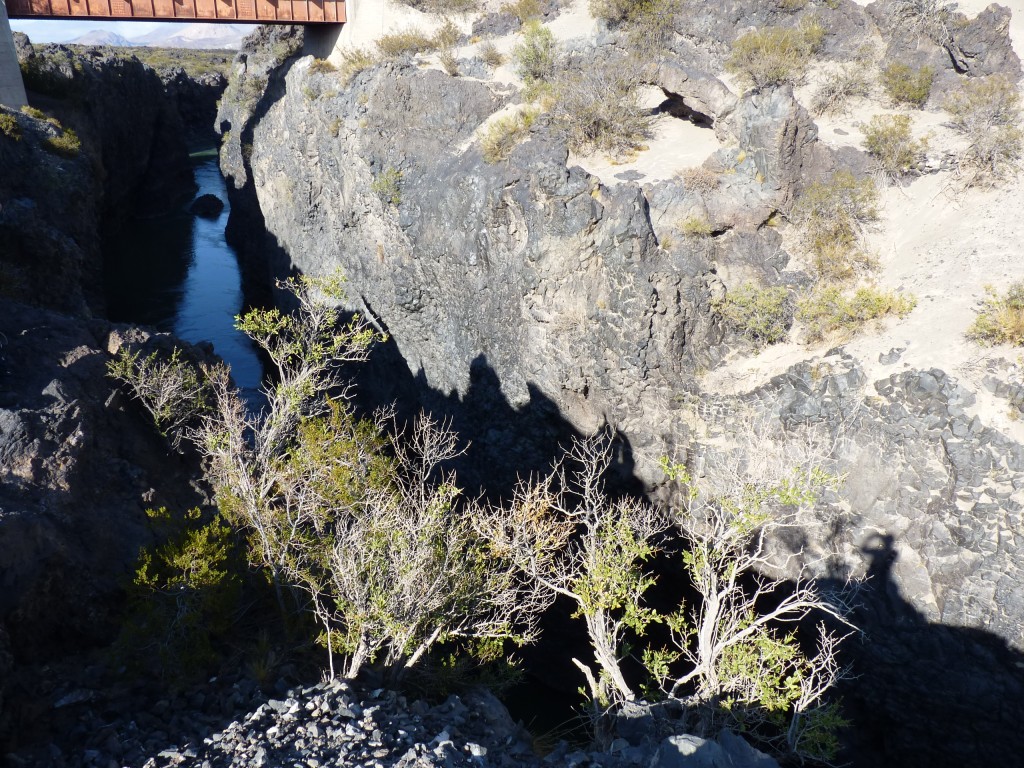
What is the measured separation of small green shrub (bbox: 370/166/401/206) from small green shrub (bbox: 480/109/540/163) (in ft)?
9.72

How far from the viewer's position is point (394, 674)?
418 inches

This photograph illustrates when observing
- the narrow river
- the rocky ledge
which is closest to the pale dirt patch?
the rocky ledge

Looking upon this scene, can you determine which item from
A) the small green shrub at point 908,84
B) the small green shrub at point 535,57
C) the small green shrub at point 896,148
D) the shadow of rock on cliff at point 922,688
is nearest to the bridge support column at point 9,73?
the small green shrub at point 535,57

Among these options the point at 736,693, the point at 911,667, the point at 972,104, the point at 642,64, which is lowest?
Answer: the point at 911,667

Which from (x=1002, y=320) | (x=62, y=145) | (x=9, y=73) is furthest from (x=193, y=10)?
(x=1002, y=320)

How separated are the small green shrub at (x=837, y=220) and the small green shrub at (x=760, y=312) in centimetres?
130

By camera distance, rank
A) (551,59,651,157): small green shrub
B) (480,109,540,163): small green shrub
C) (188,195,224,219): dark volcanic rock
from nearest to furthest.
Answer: (480,109,540,163): small green shrub → (551,59,651,157): small green shrub → (188,195,224,219): dark volcanic rock

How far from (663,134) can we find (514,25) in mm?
8532

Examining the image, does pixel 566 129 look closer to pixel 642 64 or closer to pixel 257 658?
pixel 642 64

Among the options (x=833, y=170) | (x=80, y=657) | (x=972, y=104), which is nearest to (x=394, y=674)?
(x=80, y=657)

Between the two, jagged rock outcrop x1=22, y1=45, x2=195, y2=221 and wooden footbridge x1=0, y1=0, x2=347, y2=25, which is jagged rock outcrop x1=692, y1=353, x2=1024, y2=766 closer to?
wooden footbridge x1=0, y1=0, x2=347, y2=25

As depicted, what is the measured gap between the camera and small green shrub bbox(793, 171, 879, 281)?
16.5 m

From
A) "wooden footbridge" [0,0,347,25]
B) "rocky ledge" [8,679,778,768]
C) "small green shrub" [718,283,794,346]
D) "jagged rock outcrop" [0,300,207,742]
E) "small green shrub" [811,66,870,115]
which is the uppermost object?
"wooden footbridge" [0,0,347,25]

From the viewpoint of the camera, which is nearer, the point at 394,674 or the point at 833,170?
the point at 394,674
